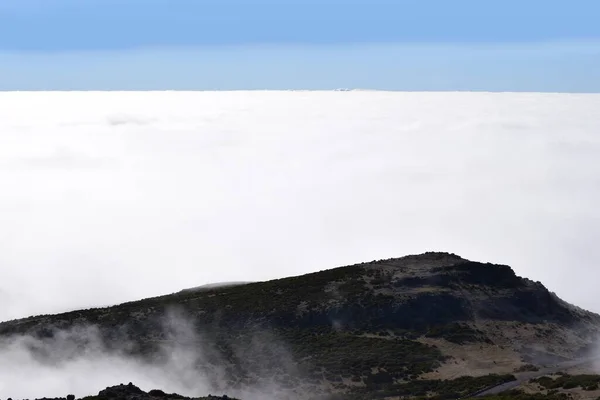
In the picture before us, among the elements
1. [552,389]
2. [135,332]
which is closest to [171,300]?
[135,332]

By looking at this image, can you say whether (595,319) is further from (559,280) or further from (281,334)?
(559,280)

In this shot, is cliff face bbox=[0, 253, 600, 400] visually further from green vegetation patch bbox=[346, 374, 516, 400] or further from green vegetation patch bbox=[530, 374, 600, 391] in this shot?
green vegetation patch bbox=[530, 374, 600, 391]

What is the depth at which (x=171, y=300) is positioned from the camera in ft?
286

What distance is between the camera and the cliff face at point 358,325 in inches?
2749

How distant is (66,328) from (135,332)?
22.3 ft

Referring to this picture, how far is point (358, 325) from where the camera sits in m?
77.2

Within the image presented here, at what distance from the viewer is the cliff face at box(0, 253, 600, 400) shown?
2749 inches

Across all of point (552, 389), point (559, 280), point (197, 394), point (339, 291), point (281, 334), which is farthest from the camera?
point (559, 280)

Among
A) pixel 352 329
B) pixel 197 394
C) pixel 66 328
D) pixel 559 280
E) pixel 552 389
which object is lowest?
pixel 552 389

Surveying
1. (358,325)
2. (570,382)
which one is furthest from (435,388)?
(358,325)

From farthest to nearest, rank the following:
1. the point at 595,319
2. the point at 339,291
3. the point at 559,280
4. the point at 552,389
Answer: the point at 559,280
the point at 595,319
the point at 339,291
the point at 552,389

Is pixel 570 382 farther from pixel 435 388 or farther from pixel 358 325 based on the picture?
pixel 358 325

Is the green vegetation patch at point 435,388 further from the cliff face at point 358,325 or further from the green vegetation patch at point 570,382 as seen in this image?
the green vegetation patch at point 570,382

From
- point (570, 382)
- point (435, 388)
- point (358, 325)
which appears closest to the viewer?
point (570, 382)
